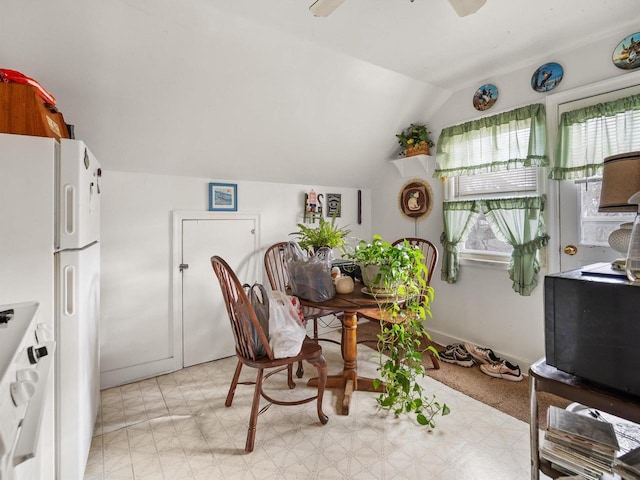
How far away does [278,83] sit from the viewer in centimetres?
226

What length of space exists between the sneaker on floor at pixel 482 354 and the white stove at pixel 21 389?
2.71 meters

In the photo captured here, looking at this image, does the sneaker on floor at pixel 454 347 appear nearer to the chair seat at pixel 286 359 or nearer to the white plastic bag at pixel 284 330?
the chair seat at pixel 286 359

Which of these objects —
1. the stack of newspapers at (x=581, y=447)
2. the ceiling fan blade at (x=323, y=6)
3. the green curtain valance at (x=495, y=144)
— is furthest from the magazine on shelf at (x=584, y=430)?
the ceiling fan blade at (x=323, y=6)

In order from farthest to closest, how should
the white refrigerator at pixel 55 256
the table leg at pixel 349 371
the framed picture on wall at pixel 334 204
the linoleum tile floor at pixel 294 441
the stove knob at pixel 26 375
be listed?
the framed picture on wall at pixel 334 204
the table leg at pixel 349 371
the linoleum tile floor at pixel 294 441
the white refrigerator at pixel 55 256
the stove knob at pixel 26 375

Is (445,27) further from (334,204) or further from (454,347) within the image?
(454,347)

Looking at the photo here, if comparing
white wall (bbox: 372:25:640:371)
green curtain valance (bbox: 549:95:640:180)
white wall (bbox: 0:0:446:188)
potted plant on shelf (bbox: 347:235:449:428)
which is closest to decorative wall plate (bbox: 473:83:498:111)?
white wall (bbox: 372:25:640:371)

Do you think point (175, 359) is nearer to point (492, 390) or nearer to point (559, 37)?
point (492, 390)

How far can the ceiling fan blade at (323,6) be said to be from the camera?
4.38 feet

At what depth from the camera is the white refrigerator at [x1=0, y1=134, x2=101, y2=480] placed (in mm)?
1195

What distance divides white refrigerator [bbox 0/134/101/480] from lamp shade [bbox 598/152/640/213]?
2.01 m

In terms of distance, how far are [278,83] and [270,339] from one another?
1.73 metres

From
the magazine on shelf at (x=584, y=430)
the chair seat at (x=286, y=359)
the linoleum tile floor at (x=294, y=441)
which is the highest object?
the chair seat at (x=286, y=359)

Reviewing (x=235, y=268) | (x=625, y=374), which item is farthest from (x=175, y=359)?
(x=625, y=374)

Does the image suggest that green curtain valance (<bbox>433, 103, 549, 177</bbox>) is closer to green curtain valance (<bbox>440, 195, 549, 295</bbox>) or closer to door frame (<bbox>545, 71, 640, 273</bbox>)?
door frame (<bbox>545, 71, 640, 273</bbox>)
